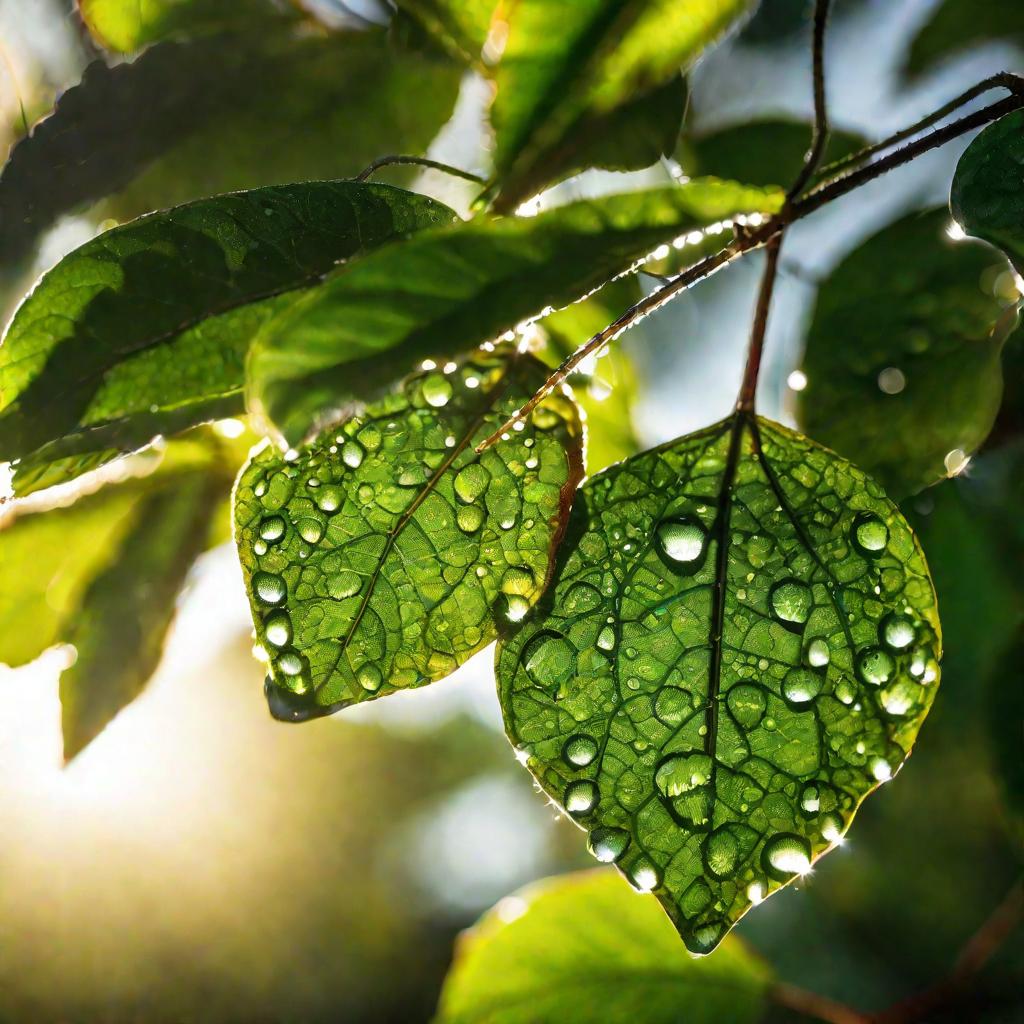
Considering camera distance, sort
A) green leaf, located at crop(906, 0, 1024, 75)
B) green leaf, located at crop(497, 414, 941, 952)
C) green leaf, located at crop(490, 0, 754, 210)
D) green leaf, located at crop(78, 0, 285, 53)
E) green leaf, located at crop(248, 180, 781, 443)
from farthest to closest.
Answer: green leaf, located at crop(906, 0, 1024, 75) < green leaf, located at crop(78, 0, 285, 53) < green leaf, located at crop(490, 0, 754, 210) < green leaf, located at crop(497, 414, 941, 952) < green leaf, located at crop(248, 180, 781, 443)

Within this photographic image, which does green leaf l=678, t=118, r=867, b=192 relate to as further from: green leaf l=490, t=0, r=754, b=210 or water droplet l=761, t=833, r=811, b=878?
water droplet l=761, t=833, r=811, b=878

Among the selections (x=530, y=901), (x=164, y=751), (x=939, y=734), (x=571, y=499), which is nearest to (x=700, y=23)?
(x=571, y=499)

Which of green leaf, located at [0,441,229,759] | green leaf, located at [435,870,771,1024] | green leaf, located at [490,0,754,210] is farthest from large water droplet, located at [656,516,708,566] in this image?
green leaf, located at [435,870,771,1024]

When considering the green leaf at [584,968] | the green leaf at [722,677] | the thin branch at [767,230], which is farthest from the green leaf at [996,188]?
the green leaf at [584,968]

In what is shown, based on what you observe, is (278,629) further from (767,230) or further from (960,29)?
(960,29)

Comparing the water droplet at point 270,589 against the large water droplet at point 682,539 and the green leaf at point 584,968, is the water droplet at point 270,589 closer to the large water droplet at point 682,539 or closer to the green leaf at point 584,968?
the large water droplet at point 682,539

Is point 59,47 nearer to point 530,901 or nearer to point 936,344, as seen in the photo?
point 936,344
